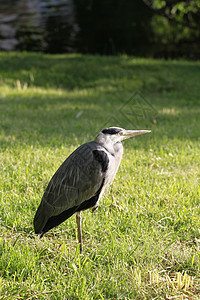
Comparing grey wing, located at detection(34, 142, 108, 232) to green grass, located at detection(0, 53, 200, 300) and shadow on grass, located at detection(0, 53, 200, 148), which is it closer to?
green grass, located at detection(0, 53, 200, 300)

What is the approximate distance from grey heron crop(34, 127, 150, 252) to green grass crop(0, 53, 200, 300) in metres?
0.33

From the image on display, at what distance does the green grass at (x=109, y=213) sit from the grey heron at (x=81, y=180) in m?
0.33

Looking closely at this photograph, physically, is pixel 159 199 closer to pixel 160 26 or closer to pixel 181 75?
pixel 181 75

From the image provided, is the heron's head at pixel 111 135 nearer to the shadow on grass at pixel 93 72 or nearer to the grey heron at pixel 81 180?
the grey heron at pixel 81 180

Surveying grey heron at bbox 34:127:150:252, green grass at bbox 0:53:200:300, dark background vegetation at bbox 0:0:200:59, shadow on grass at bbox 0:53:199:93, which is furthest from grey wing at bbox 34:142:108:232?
dark background vegetation at bbox 0:0:200:59

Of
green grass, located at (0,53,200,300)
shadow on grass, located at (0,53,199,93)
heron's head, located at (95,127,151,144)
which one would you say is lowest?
shadow on grass, located at (0,53,199,93)

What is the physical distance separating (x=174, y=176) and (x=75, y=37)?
14.9 meters

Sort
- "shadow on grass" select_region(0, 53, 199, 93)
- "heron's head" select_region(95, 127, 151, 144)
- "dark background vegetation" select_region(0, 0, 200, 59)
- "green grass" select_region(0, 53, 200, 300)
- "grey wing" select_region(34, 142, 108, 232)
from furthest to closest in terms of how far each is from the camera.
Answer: "dark background vegetation" select_region(0, 0, 200, 59)
"shadow on grass" select_region(0, 53, 199, 93)
"heron's head" select_region(95, 127, 151, 144)
"grey wing" select_region(34, 142, 108, 232)
"green grass" select_region(0, 53, 200, 300)

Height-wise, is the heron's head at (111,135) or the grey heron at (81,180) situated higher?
the heron's head at (111,135)

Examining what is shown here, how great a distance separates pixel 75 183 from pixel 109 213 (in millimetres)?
871

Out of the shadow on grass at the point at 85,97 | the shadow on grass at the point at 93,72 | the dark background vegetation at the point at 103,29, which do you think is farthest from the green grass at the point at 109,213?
the dark background vegetation at the point at 103,29

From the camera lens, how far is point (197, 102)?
9.70 metres

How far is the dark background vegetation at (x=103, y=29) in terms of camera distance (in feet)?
55.3

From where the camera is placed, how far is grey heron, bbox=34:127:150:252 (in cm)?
258
